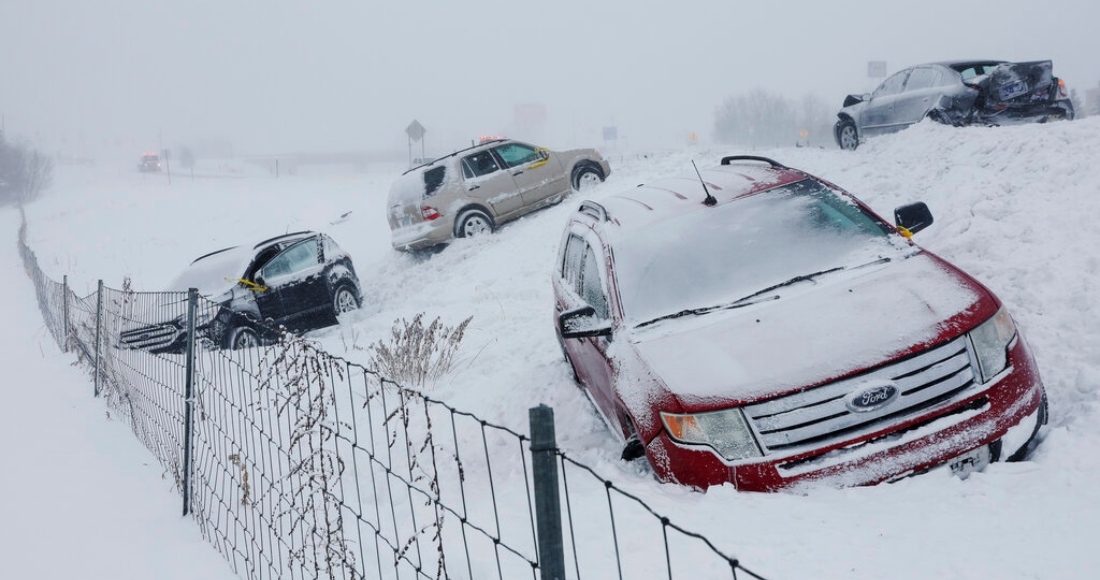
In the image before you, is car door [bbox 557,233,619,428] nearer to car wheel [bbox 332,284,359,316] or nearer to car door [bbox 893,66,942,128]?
car wheel [bbox 332,284,359,316]

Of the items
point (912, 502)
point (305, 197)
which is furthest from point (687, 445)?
point (305, 197)

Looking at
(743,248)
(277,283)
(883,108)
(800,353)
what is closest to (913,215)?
(743,248)

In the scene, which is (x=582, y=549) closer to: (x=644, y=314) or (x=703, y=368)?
(x=703, y=368)

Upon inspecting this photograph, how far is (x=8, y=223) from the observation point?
45.6 metres

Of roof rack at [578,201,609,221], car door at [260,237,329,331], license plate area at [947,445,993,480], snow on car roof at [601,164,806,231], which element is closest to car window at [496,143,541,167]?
car door at [260,237,329,331]

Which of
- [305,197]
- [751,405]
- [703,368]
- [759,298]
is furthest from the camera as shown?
[305,197]

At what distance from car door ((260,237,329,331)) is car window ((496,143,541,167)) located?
4.67 meters

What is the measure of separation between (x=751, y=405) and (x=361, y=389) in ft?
14.5

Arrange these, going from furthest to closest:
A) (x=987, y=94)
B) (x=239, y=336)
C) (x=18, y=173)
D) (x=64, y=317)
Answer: (x=18, y=173), (x=987, y=94), (x=64, y=317), (x=239, y=336)

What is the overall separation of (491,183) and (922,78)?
309 inches

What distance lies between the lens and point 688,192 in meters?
5.31

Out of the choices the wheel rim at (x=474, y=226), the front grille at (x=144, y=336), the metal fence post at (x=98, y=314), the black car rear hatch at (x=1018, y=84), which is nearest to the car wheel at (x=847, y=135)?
the black car rear hatch at (x=1018, y=84)

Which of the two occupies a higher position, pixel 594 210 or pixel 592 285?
pixel 594 210

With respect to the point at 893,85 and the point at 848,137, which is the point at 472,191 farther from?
the point at 893,85
